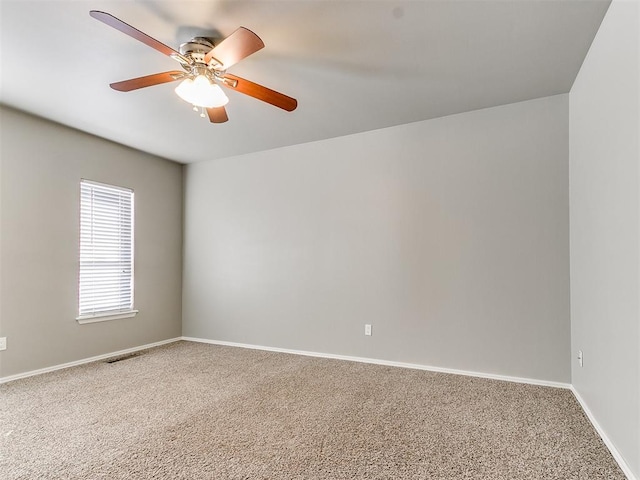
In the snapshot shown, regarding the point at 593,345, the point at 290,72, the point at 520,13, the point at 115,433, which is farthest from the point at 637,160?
the point at 115,433

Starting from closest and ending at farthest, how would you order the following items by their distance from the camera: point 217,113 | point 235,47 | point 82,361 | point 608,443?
point 235,47 → point 608,443 → point 217,113 → point 82,361

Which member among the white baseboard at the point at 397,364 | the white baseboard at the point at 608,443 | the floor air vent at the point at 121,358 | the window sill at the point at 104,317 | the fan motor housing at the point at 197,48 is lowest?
the floor air vent at the point at 121,358

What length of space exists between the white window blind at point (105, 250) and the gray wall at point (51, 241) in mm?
91

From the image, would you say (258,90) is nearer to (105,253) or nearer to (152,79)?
(152,79)

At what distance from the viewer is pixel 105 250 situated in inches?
161

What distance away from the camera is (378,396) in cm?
280

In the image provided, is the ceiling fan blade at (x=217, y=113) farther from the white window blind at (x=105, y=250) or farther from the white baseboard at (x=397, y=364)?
the white baseboard at (x=397, y=364)

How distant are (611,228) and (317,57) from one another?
2047 millimetres

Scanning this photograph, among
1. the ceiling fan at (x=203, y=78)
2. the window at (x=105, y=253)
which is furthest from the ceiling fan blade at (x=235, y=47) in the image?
the window at (x=105, y=253)

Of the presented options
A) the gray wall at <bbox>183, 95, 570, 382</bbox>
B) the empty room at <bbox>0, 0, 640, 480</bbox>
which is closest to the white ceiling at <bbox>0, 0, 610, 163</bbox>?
the empty room at <bbox>0, 0, 640, 480</bbox>

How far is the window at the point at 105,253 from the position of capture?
388 cm

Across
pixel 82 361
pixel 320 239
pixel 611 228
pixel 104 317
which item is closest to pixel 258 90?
pixel 320 239

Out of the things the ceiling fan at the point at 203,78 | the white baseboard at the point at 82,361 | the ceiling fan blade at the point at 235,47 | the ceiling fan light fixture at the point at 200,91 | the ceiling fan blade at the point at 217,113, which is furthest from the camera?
the white baseboard at the point at 82,361

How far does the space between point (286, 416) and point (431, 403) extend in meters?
1.07
